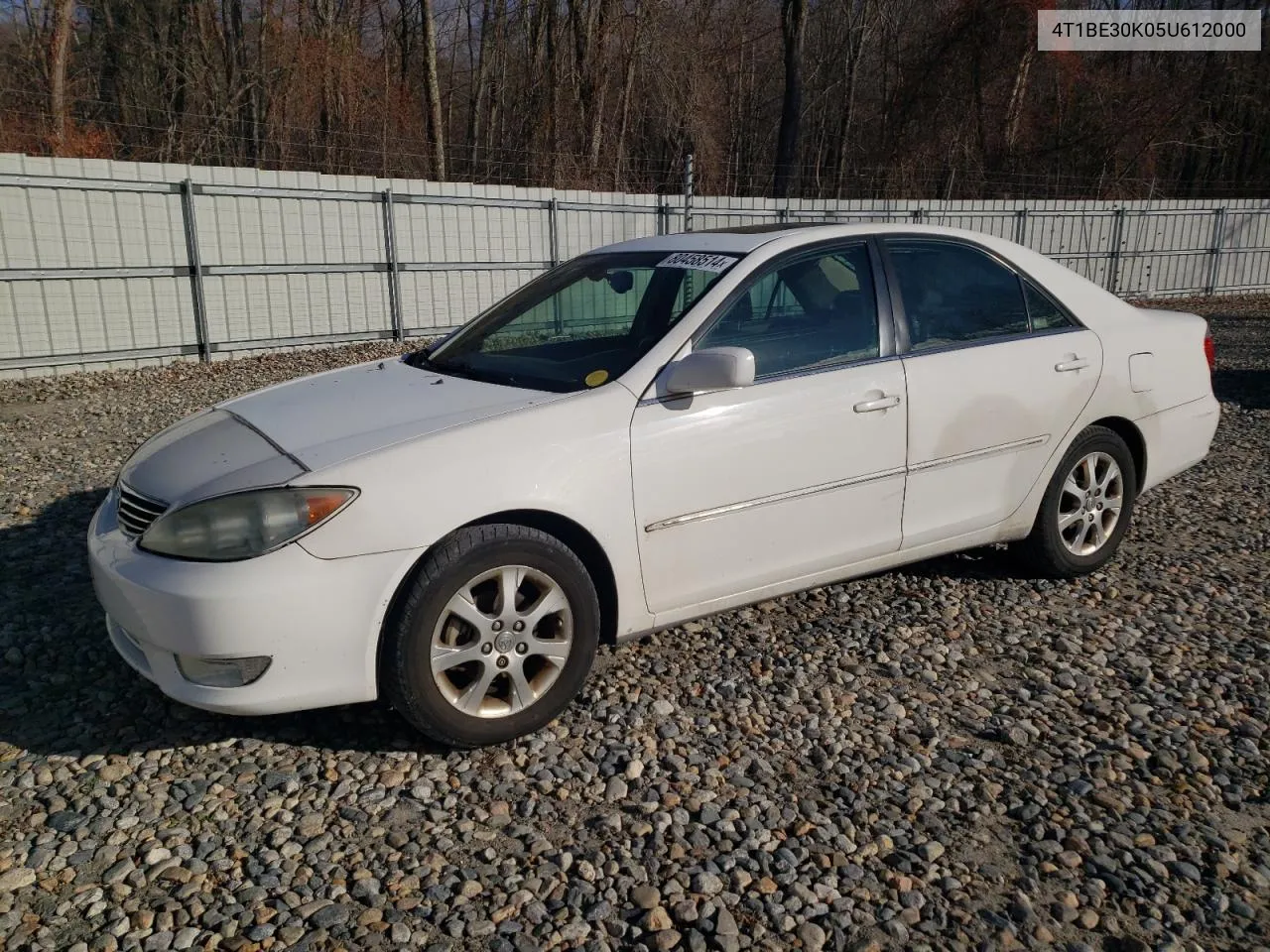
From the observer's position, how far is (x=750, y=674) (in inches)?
146

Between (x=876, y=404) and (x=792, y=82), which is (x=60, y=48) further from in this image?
(x=876, y=404)

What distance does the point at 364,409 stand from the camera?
3463 millimetres

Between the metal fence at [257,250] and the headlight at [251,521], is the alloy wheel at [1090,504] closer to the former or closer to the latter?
the headlight at [251,521]

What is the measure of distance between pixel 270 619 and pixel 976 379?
2.83 meters

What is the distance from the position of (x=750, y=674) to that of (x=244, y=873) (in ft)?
6.08

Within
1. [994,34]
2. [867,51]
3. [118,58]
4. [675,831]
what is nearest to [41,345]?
[675,831]

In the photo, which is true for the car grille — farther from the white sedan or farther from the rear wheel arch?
the rear wheel arch

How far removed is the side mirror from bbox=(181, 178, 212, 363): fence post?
9814 mm

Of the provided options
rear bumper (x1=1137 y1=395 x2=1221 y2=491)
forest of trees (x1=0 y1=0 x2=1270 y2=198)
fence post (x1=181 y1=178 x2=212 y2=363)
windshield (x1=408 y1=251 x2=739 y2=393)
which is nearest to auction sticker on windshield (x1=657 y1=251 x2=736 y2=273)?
windshield (x1=408 y1=251 x2=739 y2=393)

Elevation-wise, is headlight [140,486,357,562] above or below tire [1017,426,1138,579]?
above

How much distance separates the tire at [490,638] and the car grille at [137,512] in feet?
2.78

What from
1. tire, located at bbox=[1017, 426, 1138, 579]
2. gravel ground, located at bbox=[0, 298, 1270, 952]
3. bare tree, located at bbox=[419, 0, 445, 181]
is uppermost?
bare tree, located at bbox=[419, 0, 445, 181]

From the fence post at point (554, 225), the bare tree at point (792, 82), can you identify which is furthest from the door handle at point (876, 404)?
the bare tree at point (792, 82)

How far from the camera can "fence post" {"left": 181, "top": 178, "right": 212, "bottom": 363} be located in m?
11.3
